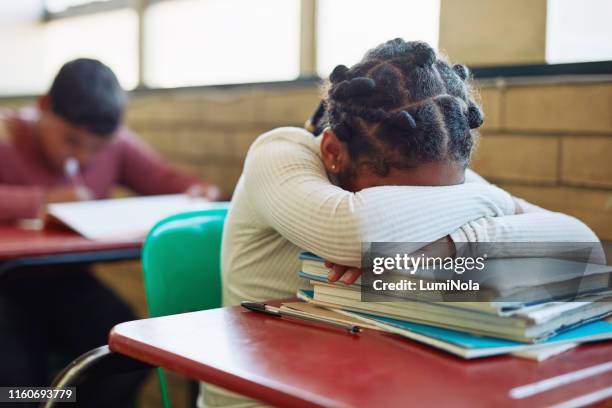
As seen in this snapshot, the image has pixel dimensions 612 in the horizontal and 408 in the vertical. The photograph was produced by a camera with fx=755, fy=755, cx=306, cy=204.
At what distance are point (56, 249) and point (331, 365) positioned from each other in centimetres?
115

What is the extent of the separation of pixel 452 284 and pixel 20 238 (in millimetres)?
1330

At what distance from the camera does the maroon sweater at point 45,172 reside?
2.24 metres

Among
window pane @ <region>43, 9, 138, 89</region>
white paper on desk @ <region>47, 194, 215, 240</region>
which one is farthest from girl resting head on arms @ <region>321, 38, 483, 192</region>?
window pane @ <region>43, 9, 138, 89</region>

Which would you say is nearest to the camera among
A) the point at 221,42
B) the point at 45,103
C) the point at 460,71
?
the point at 460,71

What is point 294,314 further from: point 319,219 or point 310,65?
point 310,65

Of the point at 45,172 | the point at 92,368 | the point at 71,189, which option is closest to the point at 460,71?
the point at 92,368

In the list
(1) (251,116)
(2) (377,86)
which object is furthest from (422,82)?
(1) (251,116)

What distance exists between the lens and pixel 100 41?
356 cm

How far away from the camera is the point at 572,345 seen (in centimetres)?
88

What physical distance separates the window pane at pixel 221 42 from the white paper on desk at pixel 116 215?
0.64 metres

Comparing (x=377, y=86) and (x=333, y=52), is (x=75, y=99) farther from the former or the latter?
(x=377, y=86)

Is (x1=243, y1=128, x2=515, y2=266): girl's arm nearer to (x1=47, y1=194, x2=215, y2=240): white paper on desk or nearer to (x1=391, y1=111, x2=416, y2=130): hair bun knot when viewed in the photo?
(x1=391, y1=111, x2=416, y2=130): hair bun knot

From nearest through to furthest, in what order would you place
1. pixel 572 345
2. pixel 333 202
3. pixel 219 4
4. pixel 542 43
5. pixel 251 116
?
pixel 572 345 → pixel 333 202 → pixel 542 43 → pixel 251 116 → pixel 219 4

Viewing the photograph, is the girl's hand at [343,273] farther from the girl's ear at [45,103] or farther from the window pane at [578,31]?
the girl's ear at [45,103]
